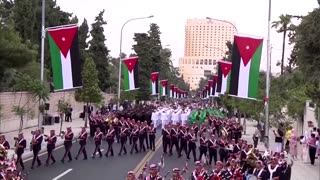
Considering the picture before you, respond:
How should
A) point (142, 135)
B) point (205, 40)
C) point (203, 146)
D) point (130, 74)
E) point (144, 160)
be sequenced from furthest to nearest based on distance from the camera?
point (205, 40) → point (130, 74) → point (142, 135) → point (144, 160) → point (203, 146)

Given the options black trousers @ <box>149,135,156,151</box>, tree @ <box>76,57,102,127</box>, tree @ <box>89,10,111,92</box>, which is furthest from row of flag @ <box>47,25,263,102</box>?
tree @ <box>89,10,111,92</box>

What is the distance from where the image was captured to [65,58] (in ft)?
88.0

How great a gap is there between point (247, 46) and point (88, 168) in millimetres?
8343

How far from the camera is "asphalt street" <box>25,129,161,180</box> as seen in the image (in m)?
20.5

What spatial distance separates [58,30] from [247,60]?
8.93m

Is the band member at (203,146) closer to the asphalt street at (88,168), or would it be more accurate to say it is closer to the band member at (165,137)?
the asphalt street at (88,168)

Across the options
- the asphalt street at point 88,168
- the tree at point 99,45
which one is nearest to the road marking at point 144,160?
the asphalt street at point 88,168

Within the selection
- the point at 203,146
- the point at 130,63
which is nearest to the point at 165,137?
the point at 203,146

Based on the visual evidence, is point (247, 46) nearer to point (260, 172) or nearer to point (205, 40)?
point (260, 172)

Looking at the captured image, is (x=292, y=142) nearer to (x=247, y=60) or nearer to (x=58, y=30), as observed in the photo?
(x=247, y=60)

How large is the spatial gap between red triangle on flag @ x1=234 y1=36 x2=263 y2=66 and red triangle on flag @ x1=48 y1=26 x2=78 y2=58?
772cm

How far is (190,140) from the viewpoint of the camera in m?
26.7

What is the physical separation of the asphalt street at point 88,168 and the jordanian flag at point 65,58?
3.42 m

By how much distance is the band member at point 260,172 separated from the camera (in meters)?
14.8
